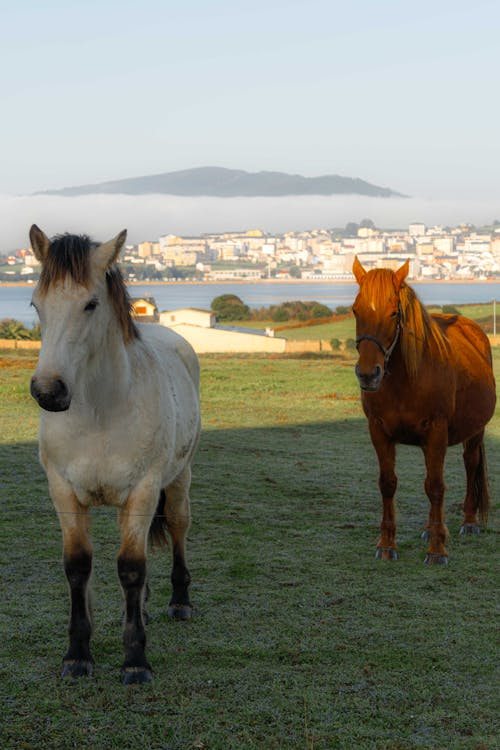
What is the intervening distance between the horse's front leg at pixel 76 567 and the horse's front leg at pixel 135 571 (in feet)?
0.72

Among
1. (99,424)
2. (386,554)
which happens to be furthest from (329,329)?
(99,424)

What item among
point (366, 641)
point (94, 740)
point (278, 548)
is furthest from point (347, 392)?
point (94, 740)

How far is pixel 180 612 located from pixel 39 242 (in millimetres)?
2670

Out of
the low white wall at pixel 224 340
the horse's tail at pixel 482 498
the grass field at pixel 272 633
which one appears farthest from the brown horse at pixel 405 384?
the low white wall at pixel 224 340

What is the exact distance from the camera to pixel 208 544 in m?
7.53

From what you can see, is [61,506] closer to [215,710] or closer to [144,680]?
[144,680]

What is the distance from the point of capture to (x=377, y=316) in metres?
6.65

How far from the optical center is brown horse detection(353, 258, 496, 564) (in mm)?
6664

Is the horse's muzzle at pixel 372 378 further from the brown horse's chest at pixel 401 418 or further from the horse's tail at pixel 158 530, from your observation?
the horse's tail at pixel 158 530

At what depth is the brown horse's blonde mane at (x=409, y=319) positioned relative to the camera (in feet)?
21.9

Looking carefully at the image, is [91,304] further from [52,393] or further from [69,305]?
[52,393]

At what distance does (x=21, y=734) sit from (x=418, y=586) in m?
3.39

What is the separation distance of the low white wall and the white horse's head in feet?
141

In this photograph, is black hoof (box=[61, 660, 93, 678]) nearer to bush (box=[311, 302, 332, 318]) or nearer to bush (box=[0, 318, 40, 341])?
A: bush (box=[0, 318, 40, 341])
